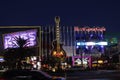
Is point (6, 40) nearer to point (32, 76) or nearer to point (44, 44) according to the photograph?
point (44, 44)

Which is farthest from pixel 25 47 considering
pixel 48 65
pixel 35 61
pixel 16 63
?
pixel 35 61

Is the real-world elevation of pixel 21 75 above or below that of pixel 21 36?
below

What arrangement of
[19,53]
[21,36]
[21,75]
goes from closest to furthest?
[21,75] < [19,53] < [21,36]

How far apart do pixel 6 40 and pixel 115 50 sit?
255 feet

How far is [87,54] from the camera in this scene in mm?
188875

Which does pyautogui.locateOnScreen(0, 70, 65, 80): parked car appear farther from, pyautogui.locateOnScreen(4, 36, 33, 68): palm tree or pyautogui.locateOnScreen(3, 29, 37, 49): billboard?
pyautogui.locateOnScreen(3, 29, 37, 49): billboard

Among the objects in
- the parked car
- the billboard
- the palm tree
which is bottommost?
the parked car

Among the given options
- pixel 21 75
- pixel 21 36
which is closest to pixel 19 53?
pixel 21 36

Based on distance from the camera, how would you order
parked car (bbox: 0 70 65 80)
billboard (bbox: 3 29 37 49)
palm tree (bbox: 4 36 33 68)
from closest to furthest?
parked car (bbox: 0 70 65 80) < palm tree (bbox: 4 36 33 68) < billboard (bbox: 3 29 37 49)

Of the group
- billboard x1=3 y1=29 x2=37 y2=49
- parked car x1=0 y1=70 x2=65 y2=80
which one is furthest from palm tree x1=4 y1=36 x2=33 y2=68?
parked car x1=0 y1=70 x2=65 y2=80

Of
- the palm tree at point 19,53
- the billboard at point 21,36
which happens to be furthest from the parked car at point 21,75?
the billboard at point 21,36

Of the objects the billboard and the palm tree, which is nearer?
the palm tree

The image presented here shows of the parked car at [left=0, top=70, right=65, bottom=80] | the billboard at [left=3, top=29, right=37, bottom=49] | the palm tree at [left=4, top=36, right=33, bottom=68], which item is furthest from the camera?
the billboard at [left=3, top=29, right=37, bottom=49]

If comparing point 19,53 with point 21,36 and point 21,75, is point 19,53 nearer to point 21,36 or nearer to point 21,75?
point 21,36
